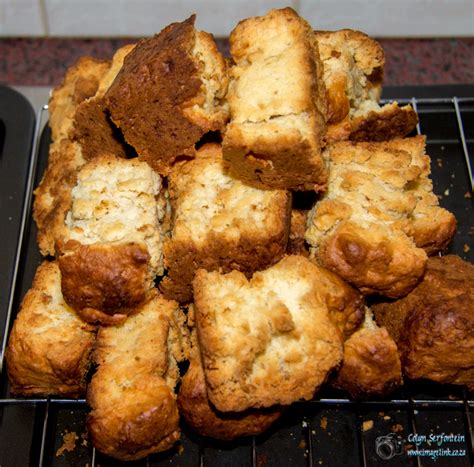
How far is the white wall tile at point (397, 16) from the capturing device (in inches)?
131

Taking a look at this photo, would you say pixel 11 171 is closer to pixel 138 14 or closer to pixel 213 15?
pixel 138 14

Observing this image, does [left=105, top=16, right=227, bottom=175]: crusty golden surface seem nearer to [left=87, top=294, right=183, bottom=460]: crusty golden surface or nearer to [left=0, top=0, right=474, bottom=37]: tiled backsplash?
[left=87, top=294, right=183, bottom=460]: crusty golden surface

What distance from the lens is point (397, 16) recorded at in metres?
3.36

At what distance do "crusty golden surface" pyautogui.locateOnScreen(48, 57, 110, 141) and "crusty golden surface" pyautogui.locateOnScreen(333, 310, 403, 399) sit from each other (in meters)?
1.13

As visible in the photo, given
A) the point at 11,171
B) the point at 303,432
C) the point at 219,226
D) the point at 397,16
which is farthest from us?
the point at 397,16

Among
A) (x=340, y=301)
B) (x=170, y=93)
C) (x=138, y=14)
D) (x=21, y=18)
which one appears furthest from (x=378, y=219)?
(x=21, y=18)

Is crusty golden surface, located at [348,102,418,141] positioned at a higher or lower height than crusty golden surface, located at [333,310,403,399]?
higher

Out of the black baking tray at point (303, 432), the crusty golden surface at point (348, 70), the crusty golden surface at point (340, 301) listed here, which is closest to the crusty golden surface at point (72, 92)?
the crusty golden surface at point (348, 70)

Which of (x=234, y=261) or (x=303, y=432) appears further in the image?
(x=303, y=432)

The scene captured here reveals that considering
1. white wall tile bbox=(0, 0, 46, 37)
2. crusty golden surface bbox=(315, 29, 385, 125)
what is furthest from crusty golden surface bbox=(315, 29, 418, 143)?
white wall tile bbox=(0, 0, 46, 37)

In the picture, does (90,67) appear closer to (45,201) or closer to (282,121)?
(45,201)

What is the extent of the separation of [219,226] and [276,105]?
34cm

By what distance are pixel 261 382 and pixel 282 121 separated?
2.13 feet

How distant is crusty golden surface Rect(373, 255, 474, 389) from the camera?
5.62ft
